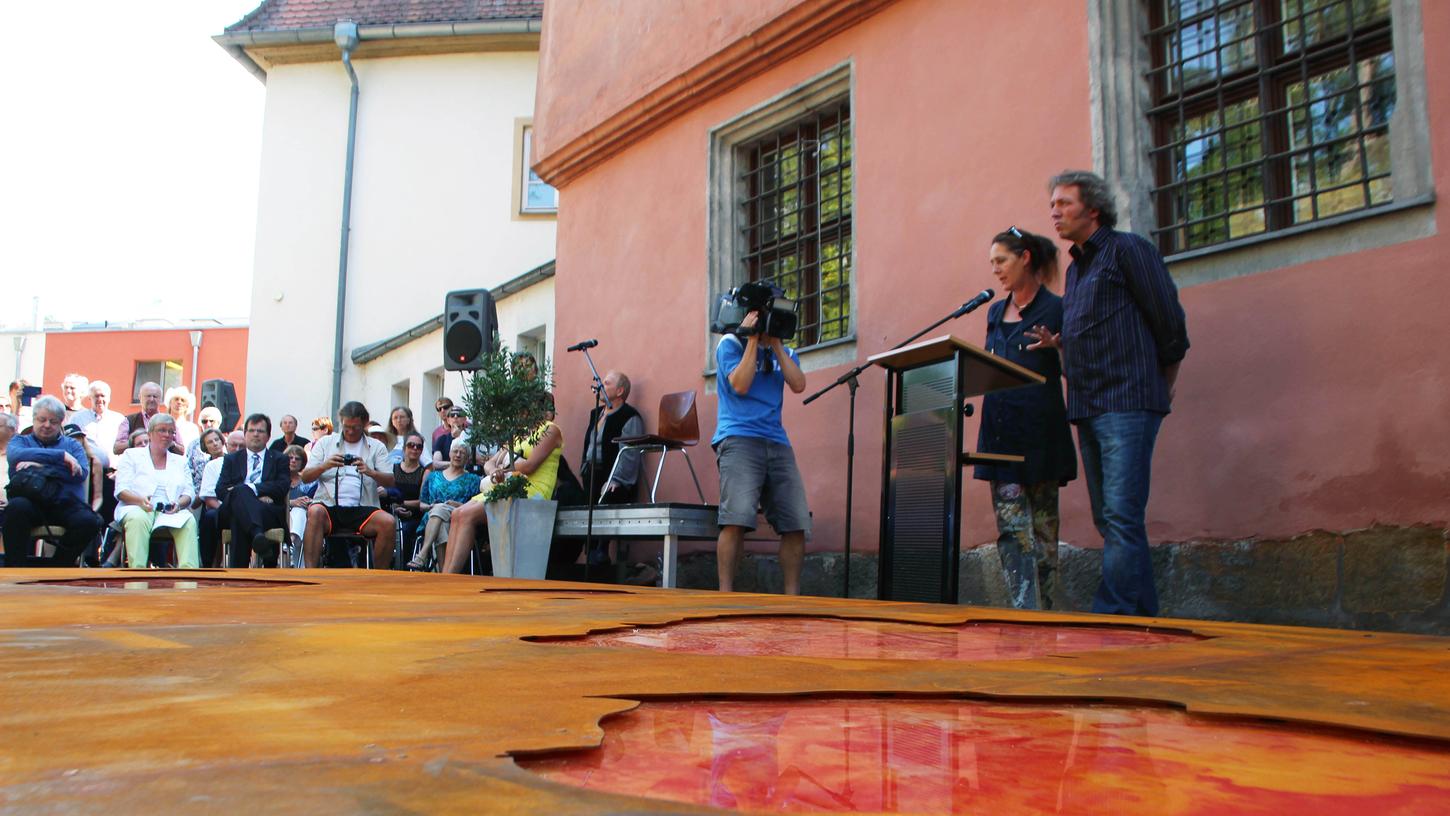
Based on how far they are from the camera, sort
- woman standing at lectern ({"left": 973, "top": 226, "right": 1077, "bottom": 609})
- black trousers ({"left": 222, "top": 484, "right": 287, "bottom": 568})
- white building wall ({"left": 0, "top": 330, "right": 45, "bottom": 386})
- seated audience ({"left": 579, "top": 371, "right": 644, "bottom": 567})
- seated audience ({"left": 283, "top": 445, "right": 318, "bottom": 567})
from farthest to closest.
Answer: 1. white building wall ({"left": 0, "top": 330, "right": 45, "bottom": 386})
2. seated audience ({"left": 283, "top": 445, "right": 318, "bottom": 567})
3. black trousers ({"left": 222, "top": 484, "right": 287, "bottom": 568})
4. seated audience ({"left": 579, "top": 371, "right": 644, "bottom": 567})
5. woman standing at lectern ({"left": 973, "top": 226, "right": 1077, "bottom": 609})

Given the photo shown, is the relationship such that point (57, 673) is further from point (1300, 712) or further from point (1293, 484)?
point (1293, 484)

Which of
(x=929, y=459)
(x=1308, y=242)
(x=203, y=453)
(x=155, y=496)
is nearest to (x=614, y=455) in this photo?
(x=155, y=496)

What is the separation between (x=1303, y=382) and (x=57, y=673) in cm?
445

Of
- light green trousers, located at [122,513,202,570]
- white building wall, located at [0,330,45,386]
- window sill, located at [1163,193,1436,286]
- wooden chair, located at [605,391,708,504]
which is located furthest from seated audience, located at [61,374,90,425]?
white building wall, located at [0,330,45,386]

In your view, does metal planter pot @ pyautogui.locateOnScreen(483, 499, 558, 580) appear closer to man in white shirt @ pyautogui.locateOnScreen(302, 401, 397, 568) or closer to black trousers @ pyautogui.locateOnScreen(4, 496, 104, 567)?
man in white shirt @ pyautogui.locateOnScreen(302, 401, 397, 568)

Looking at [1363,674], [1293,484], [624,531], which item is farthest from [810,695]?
[624,531]

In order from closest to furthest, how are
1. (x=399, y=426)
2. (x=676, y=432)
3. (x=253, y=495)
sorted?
(x=676, y=432)
(x=253, y=495)
(x=399, y=426)

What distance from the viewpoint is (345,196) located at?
712 inches

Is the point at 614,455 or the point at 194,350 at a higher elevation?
the point at 194,350

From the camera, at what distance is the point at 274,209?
1842 cm

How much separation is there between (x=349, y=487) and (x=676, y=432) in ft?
9.93

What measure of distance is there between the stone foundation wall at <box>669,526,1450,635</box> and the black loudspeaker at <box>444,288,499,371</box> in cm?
628

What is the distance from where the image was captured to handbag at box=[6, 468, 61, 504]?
8320 millimetres

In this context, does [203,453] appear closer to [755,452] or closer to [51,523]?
[51,523]
